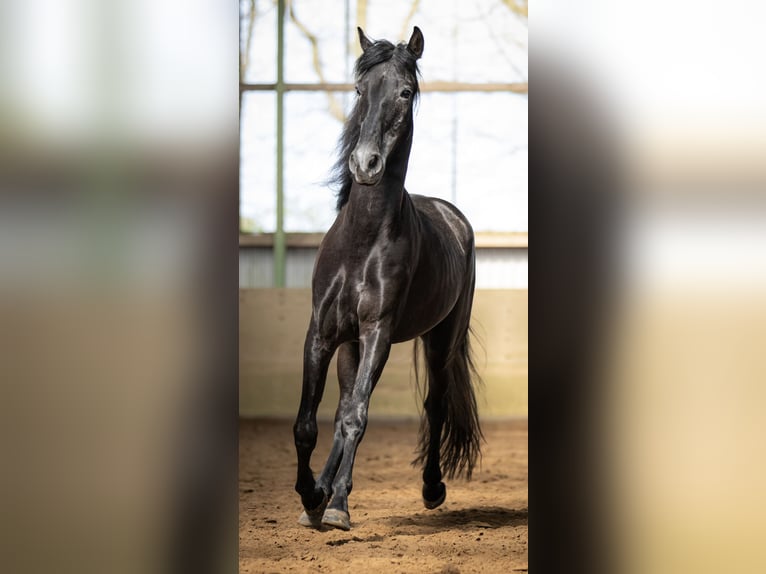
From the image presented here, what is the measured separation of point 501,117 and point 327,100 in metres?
1.13

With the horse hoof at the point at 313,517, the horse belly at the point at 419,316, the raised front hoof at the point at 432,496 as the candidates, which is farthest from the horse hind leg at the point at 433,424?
the horse hoof at the point at 313,517

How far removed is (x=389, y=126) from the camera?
2.32 meters

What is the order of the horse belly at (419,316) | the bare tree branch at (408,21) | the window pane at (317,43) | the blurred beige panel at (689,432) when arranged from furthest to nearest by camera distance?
1. the window pane at (317,43)
2. the bare tree branch at (408,21)
3. the horse belly at (419,316)
4. the blurred beige panel at (689,432)

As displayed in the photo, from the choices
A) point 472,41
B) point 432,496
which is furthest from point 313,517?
point 472,41

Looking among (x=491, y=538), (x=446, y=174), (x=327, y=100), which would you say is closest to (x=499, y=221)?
(x=446, y=174)

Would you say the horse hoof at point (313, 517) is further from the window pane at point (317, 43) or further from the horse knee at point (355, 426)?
the window pane at point (317, 43)

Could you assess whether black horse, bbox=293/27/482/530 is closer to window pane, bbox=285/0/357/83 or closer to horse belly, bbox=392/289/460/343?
horse belly, bbox=392/289/460/343

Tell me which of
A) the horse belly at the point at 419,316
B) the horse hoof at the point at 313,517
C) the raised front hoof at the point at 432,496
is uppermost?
the horse belly at the point at 419,316

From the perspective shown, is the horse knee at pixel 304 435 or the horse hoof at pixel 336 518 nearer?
the horse hoof at pixel 336 518

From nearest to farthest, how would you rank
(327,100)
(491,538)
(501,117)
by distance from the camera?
1. (491,538)
2. (327,100)
3. (501,117)

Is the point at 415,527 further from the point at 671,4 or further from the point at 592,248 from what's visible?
the point at 671,4

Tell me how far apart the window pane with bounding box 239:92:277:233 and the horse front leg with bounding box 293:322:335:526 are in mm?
2507

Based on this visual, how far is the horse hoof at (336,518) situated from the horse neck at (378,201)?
841mm

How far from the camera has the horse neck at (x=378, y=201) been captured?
7.98 feet
